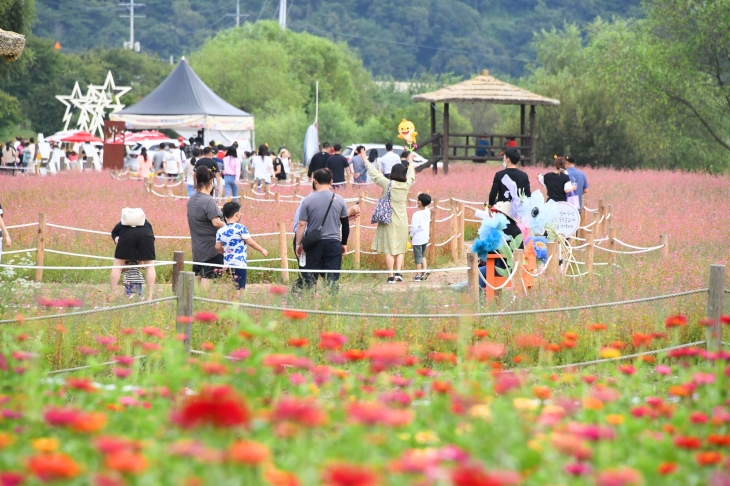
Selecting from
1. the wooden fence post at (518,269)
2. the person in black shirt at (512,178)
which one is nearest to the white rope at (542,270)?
the wooden fence post at (518,269)

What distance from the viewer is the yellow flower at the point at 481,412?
11.8 ft

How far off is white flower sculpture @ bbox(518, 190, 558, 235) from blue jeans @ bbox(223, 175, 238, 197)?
1054 cm

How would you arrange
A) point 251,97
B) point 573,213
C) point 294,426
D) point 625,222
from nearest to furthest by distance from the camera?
point 294,426, point 573,213, point 625,222, point 251,97

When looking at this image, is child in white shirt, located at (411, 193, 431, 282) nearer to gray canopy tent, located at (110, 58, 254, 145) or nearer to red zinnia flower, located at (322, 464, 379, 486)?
red zinnia flower, located at (322, 464, 379, 486)

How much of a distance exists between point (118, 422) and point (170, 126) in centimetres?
2830

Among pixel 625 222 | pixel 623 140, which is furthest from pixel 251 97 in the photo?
pixel 625 222

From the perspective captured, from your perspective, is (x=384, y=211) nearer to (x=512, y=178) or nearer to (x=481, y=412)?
(x=512, y=178)

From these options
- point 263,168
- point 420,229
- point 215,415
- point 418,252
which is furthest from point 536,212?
point 263,168

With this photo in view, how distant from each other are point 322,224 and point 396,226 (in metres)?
2.95

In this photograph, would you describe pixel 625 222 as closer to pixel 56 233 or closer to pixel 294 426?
pixel 56 233

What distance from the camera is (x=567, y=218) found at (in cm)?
1191

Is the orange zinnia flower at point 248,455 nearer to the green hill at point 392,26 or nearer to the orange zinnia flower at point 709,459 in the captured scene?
the orange zinnia flower at point 709,459

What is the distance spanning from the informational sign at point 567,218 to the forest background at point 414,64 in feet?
Answer: 48.0

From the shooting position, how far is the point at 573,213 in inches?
468
